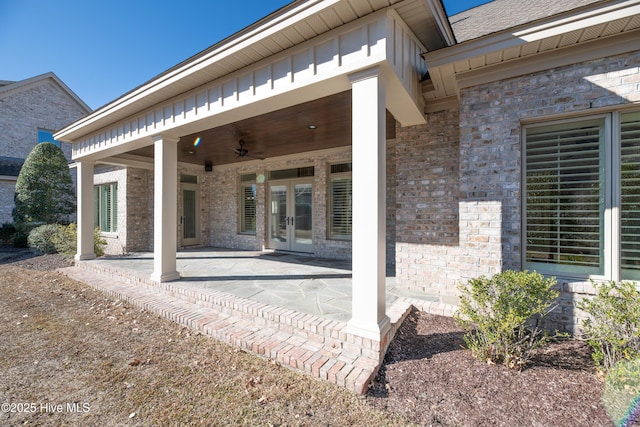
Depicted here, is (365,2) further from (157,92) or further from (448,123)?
(157,92)

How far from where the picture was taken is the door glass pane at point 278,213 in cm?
814

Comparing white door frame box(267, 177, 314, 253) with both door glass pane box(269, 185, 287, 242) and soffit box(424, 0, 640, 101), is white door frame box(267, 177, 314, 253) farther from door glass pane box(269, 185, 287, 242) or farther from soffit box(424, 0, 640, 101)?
Answer: soffit box(424, 0, 640, 101)

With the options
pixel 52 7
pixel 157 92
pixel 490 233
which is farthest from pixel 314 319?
pixel 52 7

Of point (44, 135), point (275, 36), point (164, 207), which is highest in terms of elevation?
point (44, 135)

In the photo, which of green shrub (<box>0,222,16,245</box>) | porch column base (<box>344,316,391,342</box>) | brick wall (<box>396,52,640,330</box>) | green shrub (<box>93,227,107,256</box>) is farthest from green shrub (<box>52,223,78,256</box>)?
brick wall (<box>396,52,640,330</box>)

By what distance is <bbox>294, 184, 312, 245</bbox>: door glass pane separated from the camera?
302 inches

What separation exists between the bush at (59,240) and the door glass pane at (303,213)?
5560 mm

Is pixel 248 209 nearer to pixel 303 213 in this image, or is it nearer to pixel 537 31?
pixel 303 213

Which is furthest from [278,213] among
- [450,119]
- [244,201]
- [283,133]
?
[450,119]

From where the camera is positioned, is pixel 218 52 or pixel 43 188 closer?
pixel 218 52

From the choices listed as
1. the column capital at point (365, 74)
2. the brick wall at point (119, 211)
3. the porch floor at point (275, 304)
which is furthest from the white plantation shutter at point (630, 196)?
the brick wall at point (119, 211)

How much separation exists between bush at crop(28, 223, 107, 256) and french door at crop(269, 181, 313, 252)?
4776mm

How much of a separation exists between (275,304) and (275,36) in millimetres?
3133

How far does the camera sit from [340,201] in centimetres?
709
